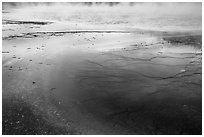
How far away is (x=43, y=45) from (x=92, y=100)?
328 inches

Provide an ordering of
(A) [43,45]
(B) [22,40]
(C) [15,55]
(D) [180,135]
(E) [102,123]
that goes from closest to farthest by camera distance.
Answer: (D) [180,135] → (E) [102,123] → (C) [15,55] → (A) [43,45] → (B) [22,40]

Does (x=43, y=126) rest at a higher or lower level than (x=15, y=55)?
lower

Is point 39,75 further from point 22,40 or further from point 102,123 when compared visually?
point 22,40

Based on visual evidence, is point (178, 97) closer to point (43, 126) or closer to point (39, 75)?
point (43, 126)

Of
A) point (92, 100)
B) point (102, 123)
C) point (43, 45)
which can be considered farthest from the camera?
point (43, 45)

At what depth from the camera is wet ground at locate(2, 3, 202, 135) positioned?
5.68 meters

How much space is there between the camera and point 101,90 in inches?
297

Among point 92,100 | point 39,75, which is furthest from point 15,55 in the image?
point 92,100

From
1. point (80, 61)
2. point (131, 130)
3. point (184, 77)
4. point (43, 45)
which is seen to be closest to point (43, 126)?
point (131, 130)

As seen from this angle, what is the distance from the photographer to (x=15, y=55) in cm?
1148

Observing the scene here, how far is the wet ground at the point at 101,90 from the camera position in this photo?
568cm

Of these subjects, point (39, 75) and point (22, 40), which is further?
point (22, 40)

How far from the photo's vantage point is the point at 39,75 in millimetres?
8852

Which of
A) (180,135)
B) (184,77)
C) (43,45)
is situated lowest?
(180,135)
